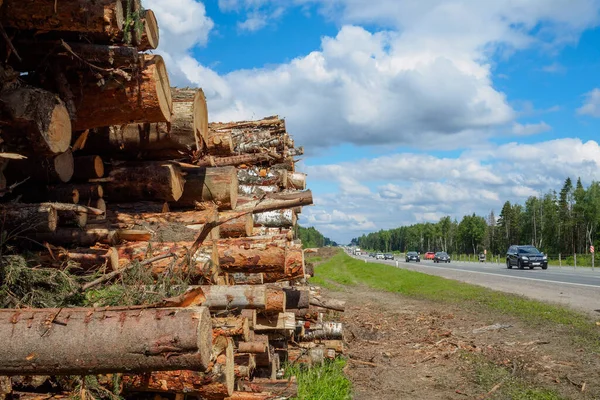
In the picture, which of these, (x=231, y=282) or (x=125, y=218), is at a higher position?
(x=125, y=218)

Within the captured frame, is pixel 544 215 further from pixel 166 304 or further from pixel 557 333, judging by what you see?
pixel 166 304

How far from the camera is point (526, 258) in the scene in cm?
3806

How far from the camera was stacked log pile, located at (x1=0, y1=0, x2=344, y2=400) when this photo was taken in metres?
3.44

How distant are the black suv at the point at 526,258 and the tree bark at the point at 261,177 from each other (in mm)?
31666

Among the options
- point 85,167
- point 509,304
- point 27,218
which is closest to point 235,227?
point 85,167

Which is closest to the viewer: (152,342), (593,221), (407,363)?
(152,342)

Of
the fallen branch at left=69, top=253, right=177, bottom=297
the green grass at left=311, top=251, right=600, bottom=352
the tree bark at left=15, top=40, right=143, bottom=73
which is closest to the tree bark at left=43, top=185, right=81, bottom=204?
the fallen branch at left=69, top=253, right=177, bottom=297

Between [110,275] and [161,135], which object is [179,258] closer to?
[110,275]

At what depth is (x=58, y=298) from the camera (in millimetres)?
4438

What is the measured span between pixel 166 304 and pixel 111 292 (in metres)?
1.18

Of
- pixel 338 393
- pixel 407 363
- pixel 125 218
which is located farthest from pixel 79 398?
pixel 407 363

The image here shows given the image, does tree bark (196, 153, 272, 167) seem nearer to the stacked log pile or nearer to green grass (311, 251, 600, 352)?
the stacked log pile

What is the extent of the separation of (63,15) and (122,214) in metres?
2.53

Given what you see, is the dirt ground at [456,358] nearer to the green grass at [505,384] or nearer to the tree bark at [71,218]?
the green grass at [505,384]
